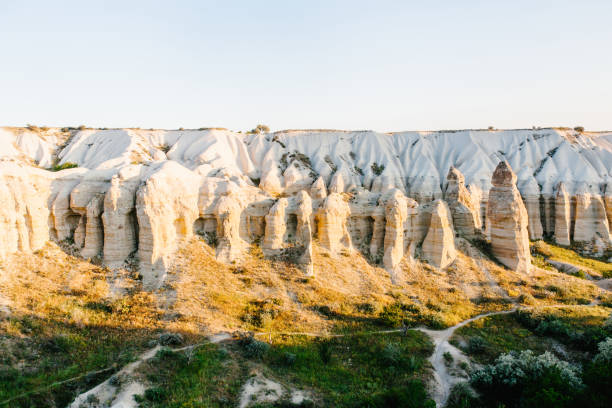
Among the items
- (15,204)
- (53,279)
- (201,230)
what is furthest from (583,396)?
(15,204)

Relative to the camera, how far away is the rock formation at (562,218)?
154 feet

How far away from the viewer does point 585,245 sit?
4584 cm

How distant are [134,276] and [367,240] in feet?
61.6

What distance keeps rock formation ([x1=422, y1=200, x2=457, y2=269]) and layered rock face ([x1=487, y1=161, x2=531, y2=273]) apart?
191 inches

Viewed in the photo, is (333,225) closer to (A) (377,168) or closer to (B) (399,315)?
(B) (399,315)

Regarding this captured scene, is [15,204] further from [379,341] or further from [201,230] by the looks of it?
[379,341]

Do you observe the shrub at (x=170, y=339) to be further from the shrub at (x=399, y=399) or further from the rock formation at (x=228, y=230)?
the shrub at (x=399, y=399)

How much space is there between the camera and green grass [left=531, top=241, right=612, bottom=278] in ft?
121

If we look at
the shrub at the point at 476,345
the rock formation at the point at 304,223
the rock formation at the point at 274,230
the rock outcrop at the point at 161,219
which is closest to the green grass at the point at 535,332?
the shrub at the point at 476,345

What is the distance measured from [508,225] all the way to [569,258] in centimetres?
1714

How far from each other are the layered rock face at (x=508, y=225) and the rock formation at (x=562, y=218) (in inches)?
868

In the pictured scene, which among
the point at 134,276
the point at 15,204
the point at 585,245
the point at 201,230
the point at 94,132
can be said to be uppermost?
the point at 94,132

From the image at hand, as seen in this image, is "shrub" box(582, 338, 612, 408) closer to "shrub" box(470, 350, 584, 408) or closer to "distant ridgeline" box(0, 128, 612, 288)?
"shrub" box(470, 350, 584, 408)

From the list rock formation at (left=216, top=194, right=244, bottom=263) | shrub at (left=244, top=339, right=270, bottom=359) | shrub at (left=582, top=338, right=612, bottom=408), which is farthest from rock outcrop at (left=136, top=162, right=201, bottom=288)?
shrub at (left=582, top=338, right=612, bottom=408)
